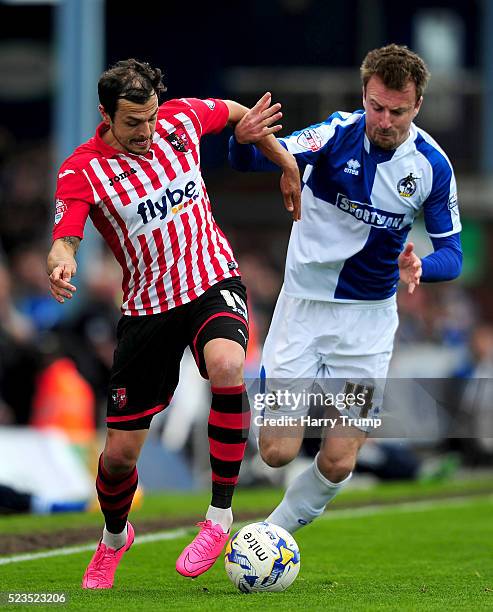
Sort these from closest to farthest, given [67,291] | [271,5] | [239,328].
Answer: [67,291], [239,328], [271,5]

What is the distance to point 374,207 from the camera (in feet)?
24.8

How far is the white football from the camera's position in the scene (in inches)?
268

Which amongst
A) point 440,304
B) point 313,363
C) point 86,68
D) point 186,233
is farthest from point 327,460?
point 440,304

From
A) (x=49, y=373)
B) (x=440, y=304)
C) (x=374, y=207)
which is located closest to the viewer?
(x=374, y=207)

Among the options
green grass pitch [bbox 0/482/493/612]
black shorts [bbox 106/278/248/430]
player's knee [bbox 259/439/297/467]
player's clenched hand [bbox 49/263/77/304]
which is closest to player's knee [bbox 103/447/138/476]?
black shorts [bbox 106/278/248/430]

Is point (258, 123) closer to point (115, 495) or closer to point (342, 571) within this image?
point (115, 495)

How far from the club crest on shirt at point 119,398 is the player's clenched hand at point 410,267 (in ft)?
5.18

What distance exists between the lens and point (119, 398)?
7070 millimetres

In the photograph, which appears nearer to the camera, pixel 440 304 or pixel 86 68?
pixel 86 68

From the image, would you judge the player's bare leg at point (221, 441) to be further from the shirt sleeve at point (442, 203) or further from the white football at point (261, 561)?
the shirt sleeve at point (442, 203)

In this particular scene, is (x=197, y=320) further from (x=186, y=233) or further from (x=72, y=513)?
(x=72, y=513)

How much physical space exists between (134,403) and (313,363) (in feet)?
4.11

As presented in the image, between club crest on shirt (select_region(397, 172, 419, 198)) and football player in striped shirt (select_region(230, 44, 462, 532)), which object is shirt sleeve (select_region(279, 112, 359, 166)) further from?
club crest on shirt (select_region(397, 172, 419, 198))

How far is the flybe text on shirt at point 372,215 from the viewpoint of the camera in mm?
7566
